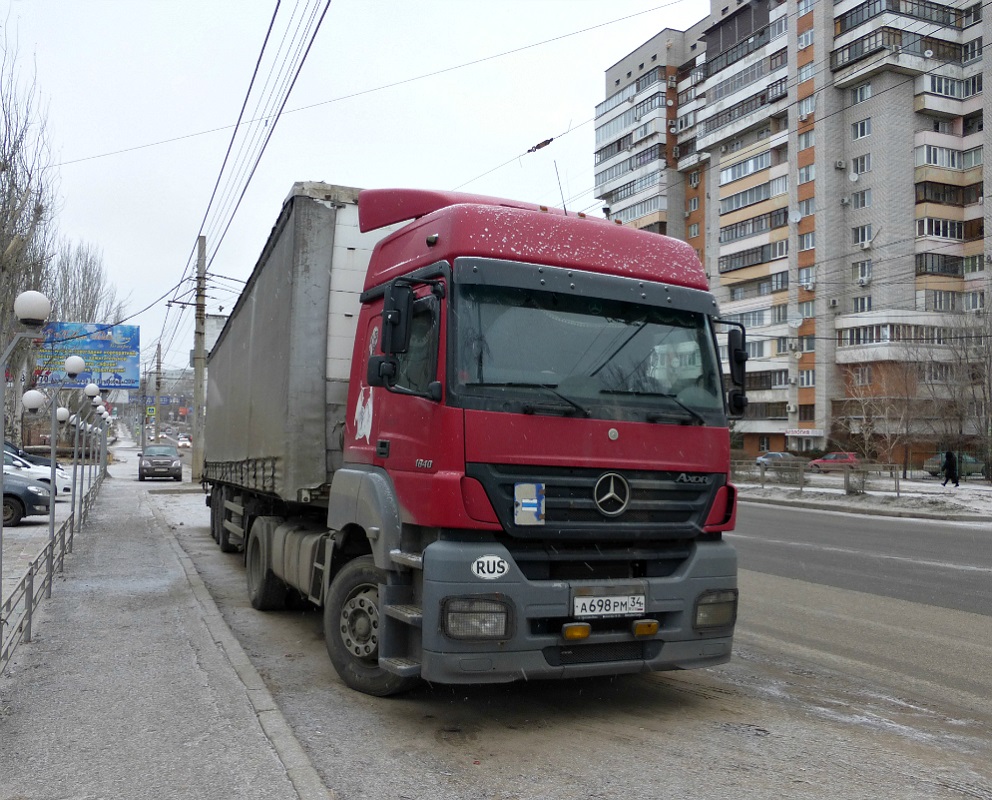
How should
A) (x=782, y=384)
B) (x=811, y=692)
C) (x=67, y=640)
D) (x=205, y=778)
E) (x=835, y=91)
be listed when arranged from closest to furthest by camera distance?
(x=205, y=778) → (x=811, y=692) → (x=67, y=640) → (x=835, y=91) → (x=782, y=384)

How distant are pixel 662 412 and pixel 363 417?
1.99m

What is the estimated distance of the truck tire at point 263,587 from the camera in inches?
344

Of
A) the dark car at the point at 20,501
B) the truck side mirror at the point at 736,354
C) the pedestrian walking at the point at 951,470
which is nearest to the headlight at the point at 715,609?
the truck side mirror at the point at 736,354

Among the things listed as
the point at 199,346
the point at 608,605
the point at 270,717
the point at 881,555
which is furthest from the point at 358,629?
the point at 199,346

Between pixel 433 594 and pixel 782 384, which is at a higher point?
pixel 782 384

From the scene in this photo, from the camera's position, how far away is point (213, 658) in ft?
22.0

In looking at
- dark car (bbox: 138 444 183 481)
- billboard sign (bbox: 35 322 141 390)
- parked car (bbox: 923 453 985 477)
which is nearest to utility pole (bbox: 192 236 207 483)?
dark car (bbox: 138 444 183 481)

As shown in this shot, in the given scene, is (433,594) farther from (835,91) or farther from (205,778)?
(835,91)

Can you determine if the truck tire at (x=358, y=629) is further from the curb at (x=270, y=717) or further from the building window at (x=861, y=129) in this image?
the building window at (x=861, y=129)

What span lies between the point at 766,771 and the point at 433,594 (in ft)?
6.13

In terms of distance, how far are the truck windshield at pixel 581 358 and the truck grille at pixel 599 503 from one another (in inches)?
13.4

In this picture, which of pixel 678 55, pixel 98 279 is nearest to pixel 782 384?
pixel 678 55

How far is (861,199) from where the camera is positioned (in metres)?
53.3

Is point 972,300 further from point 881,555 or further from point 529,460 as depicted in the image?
point 529,460
